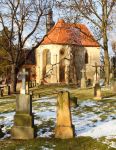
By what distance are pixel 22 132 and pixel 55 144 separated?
1506 millimetres

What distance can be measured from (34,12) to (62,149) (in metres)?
23.9

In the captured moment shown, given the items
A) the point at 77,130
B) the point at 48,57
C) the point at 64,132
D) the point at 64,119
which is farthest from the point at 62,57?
the point at 64,132

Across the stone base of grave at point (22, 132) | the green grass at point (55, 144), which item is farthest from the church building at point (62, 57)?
the green grass at point (55, 144)

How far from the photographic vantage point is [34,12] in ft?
107

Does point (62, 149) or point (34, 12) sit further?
point (34, 12)

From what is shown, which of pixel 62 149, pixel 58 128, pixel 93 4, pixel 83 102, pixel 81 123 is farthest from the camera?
pixel 93 4

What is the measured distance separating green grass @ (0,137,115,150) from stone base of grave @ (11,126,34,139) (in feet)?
1.27

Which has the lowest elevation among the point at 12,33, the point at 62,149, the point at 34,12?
the point at 62,149

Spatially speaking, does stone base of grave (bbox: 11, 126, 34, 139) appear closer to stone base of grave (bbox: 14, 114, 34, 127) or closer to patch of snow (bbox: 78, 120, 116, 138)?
stone base of grave (bbox: 14, 114, 34, 127)

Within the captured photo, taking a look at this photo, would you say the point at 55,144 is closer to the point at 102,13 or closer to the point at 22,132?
the point at 22,132

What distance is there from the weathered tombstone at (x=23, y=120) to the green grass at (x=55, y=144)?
41 centimetres

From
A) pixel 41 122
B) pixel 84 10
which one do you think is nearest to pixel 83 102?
pixel 41 122

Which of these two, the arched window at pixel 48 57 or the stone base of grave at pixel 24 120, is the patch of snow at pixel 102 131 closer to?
the stone base of grave at pixel 24 120

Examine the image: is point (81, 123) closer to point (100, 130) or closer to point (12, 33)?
point (100, 130)
